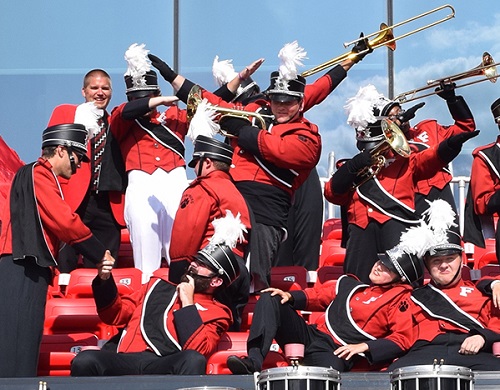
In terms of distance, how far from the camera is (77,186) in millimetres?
9680

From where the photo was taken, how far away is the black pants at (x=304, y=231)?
392 inches

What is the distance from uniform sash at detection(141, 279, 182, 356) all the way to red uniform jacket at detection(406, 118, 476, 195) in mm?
2657

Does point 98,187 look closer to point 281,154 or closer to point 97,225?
point 97,225

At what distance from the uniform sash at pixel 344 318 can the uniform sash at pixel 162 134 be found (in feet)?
6.00

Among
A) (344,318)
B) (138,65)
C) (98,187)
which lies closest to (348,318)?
(344,318)

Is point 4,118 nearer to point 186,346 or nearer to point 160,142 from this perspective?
point 160,142

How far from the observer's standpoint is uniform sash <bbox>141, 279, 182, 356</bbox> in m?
7.82

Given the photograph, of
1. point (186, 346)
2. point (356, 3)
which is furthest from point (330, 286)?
point (356, 3)

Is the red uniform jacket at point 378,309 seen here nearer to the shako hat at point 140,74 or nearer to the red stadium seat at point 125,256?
the shako hat at point 140,74

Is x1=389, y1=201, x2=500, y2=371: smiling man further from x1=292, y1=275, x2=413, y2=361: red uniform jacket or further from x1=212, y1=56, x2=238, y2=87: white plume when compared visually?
x1=212, y1=56, x2=238, y2=87: white plume

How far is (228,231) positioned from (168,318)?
0.61 meters

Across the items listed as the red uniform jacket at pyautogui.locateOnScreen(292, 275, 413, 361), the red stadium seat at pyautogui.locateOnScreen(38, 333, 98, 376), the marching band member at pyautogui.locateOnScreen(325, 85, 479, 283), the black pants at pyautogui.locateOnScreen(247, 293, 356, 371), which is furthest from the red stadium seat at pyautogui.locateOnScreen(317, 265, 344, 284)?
the red stadium seat at pyautogui.locateOnScreen(38, 333, 98, 376)

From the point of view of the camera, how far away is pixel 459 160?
520 inches

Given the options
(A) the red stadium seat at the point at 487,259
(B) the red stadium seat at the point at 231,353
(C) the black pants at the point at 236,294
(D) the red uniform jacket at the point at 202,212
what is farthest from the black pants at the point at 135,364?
(A) the red stadium seat at the point at 487,259
